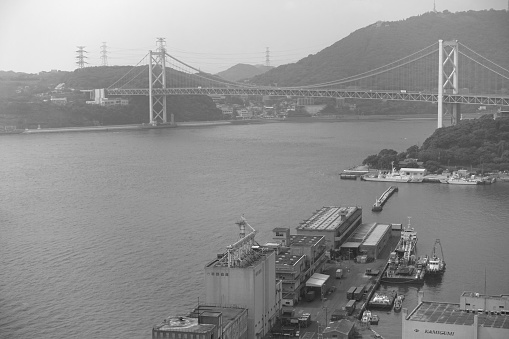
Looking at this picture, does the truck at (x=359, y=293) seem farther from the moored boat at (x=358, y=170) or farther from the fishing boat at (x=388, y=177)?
the moored boat at (x=358, y=170)

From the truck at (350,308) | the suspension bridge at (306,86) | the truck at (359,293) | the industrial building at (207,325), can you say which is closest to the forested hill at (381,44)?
the suspension bridge at (306,86)

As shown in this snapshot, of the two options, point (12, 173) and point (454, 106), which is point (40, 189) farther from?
point (454, 106)

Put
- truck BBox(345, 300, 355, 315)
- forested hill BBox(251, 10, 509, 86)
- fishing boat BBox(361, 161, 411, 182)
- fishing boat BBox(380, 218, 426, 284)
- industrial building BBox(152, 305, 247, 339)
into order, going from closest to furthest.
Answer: industrial building BBox(152, 305, 247, 339) < truck BBox(345, 300, 355, 315) < fishing boat BBox(380, 218, 426, 284) < fishing boat BBox(361, 161, 411, 182) < forested hill BBox(251, 10, 509, 86)

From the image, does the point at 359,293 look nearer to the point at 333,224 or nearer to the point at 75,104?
the point at 333,224

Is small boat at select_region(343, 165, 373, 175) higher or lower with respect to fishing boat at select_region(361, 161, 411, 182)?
higher

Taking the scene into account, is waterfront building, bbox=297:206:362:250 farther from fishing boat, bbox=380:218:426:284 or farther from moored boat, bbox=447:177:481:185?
moored boat, bbox=447:177:481:185

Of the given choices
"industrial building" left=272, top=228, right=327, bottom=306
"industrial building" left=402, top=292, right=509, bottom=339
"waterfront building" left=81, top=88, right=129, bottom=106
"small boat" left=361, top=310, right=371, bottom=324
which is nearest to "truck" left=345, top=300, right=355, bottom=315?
"small boat" left=361, top=310, right=371, bottom=324
